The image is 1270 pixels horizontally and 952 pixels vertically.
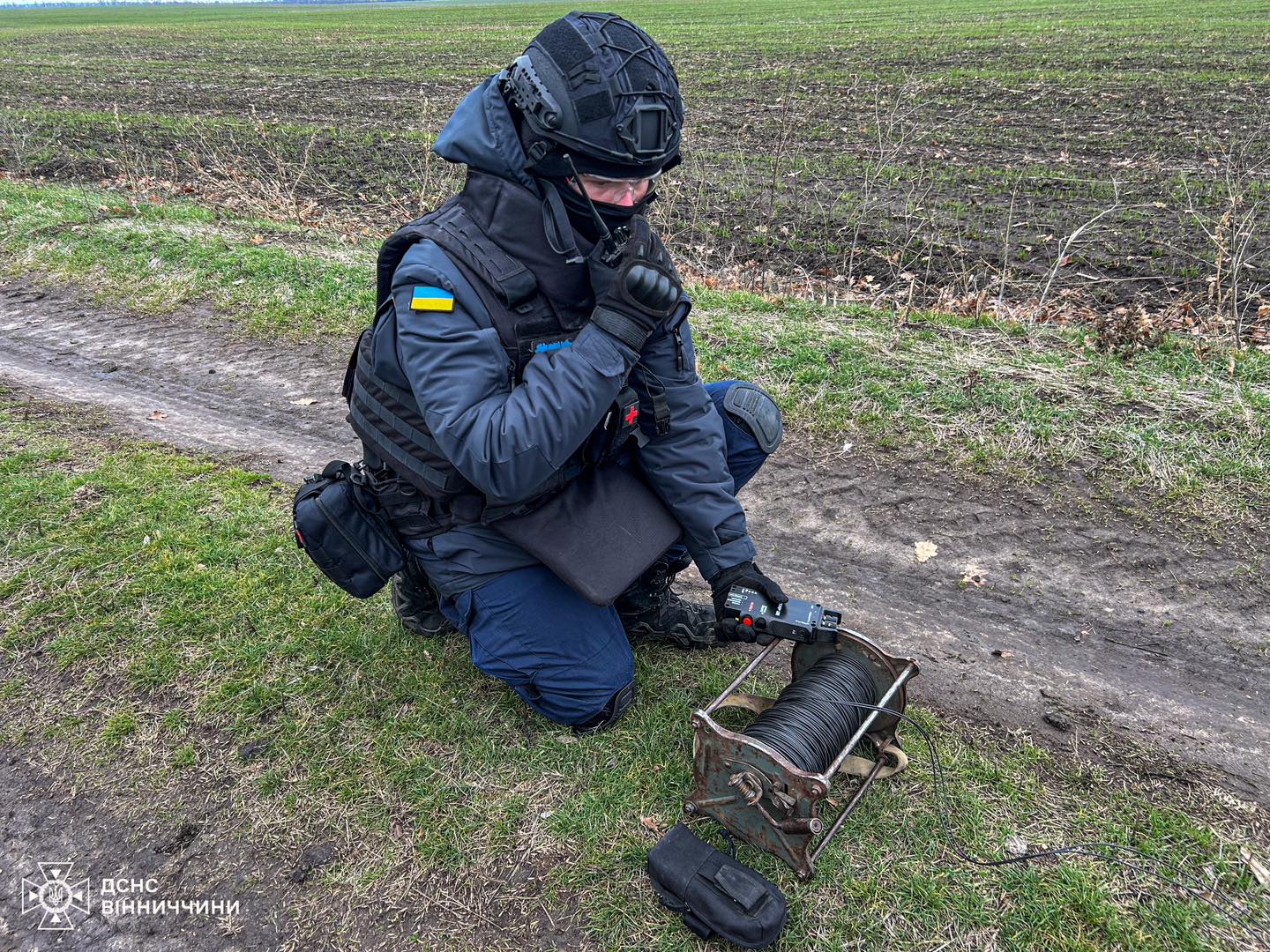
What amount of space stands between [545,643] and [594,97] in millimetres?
1849

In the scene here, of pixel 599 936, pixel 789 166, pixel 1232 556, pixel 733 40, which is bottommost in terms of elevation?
pixel 599 936

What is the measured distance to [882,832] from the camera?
9.40 ft

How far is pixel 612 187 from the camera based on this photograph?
112 inches

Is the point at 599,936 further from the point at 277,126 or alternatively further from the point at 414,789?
the point at 277,126

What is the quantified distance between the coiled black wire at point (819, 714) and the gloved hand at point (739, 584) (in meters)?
0.24

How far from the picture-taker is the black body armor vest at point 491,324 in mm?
2836

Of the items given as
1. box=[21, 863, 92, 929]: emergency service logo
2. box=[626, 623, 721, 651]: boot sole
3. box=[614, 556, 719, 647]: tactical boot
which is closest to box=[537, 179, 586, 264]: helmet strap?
box=[614, 556, 719, 647]: tactical boot

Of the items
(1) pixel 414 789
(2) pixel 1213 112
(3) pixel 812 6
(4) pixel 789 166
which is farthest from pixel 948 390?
(3) pixel 812 6

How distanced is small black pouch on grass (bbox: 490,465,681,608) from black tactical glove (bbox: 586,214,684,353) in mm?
653

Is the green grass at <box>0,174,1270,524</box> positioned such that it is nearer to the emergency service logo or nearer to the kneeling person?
the kneeling person

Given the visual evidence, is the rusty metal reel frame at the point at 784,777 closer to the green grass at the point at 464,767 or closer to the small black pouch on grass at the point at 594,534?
the green grass at the point at 464,767

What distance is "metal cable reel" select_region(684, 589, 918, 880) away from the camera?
8.59 ft

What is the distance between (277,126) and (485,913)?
59.1ft

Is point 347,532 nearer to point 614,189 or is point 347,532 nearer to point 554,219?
point 554,219
